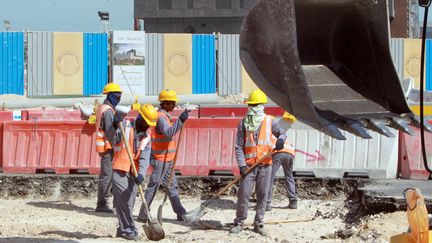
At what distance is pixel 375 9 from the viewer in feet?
18.1

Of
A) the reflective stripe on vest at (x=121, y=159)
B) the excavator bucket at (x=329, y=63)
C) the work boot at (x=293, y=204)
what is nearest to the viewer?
the excavator bucket at (x=329, y=63)

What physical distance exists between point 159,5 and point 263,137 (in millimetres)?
49953

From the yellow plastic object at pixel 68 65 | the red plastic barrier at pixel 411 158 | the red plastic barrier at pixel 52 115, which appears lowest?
the red plastic barrier at pixel 411 158

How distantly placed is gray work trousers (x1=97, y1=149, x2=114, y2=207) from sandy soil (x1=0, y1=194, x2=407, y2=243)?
226 millimetres

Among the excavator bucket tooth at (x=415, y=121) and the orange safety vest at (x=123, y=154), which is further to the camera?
the orange safety vest at (x=123, y=154)

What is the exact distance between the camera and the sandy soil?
9.21 meters

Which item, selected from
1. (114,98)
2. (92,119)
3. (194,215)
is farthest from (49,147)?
(194,215)

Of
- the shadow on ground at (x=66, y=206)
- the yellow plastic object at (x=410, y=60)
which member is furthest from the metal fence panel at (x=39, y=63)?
the shadow on ground at (x=66, y=206)

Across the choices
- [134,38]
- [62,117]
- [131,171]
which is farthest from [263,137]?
[134,38]

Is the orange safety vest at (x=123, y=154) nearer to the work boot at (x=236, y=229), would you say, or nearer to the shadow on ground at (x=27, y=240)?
the shadow on ground at (x=27, y=240)

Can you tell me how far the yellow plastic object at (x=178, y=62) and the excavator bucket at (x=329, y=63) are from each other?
24.6m

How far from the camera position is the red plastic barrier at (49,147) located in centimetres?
1289

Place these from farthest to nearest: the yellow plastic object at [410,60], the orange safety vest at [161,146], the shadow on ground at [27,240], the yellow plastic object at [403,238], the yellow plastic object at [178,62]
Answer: the yellow plastic object at [410,60] → the yellow plastic object at [178,62] → the orange safety vest at [161,146] → the shadow on ground at [27,240] → the yellow plastic object at [403,238]

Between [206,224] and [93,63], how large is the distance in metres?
20.0
